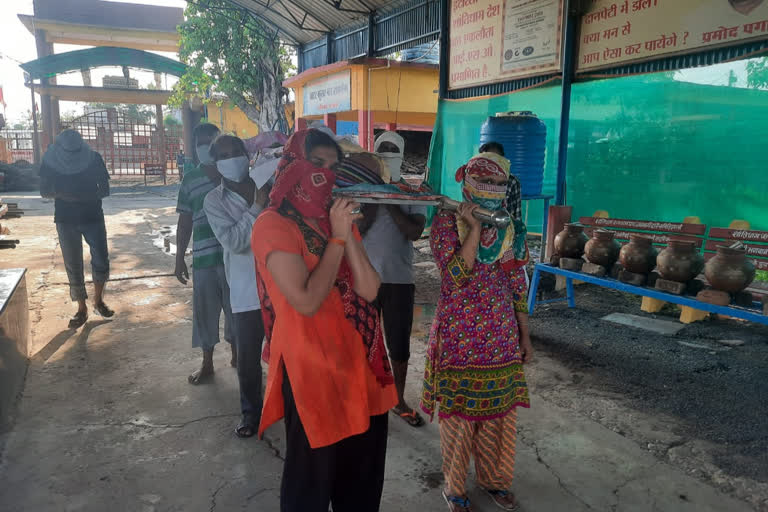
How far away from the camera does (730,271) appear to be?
3775 mm

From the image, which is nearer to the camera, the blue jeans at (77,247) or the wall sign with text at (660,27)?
the wall sign with text at (660,27)

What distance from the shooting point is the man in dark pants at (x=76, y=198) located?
4.86 meters

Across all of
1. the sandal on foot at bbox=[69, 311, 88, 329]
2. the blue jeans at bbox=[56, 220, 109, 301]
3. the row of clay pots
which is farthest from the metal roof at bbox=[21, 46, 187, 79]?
the row of clay pots

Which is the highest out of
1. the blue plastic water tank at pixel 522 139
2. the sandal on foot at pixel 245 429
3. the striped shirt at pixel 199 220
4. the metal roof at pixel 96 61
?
the metal roof at pixel 96 61

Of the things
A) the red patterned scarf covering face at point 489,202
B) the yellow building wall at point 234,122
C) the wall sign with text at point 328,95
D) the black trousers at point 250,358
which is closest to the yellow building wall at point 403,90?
the wall sign with text at point 328,95

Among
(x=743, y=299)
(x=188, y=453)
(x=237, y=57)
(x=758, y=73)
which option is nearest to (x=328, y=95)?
(x=237, y=57)

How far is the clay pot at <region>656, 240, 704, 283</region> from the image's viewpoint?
4.05 meters

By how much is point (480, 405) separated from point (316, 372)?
Result: 3.42 ft

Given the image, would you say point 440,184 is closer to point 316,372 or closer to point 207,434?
point 207,434

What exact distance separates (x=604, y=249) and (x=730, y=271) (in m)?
1.08

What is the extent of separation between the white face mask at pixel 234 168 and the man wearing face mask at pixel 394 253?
0.76m

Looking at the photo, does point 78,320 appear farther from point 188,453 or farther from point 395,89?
point 395,89

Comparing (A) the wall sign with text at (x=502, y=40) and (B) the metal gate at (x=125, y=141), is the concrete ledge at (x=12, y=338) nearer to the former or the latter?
(A) the wall sign with text at (x=502, y=40)

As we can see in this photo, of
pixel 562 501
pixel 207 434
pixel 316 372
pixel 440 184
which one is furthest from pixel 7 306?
pixel 440 184
